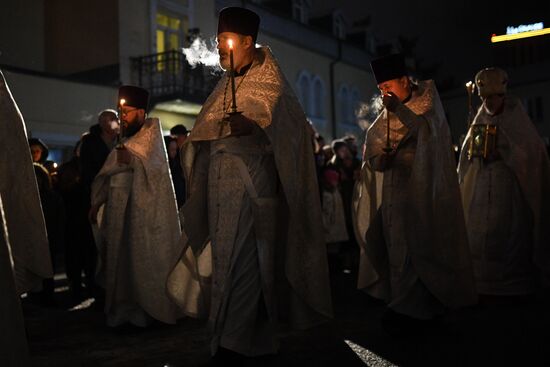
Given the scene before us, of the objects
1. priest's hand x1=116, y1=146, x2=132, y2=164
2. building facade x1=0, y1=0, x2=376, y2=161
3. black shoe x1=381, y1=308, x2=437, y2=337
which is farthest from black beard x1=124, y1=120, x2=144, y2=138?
building facade x1=0, y1=0, x2=376, y2=161

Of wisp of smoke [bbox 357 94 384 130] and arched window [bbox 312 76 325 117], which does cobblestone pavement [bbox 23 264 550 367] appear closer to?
wisp of smoke [bbox 357 94 384 130]

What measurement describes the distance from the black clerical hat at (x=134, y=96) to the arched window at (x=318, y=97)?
23.3m

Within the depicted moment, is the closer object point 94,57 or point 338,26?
point 94,57

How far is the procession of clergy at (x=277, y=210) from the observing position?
196 inches

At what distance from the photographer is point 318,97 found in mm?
30812

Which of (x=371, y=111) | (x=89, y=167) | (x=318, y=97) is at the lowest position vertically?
(x=89, y=167)

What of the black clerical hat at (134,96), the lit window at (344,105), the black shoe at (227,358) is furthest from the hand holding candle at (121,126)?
the lit window at (344,105)

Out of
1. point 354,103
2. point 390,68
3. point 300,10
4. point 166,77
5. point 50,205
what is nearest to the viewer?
point 390,68

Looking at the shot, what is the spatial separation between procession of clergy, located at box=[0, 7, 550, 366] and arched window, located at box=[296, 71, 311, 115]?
20810 mm

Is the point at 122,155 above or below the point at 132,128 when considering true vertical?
below

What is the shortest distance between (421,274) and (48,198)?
4809 millimetres

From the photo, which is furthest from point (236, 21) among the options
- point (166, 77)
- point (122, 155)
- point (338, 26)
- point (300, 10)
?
point (338, 26)

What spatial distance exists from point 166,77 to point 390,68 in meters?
15.4

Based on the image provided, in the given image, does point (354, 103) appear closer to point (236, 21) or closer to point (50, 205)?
point (50, 205)
